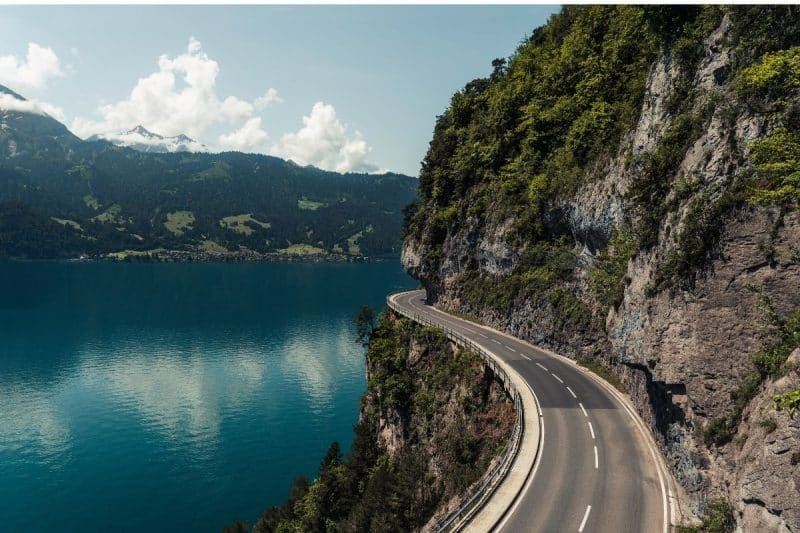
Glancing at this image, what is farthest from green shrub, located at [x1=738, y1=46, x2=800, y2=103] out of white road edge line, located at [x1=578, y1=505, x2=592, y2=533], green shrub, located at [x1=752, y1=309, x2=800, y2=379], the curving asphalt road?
white road edge line, located at [x1=578, y1=505, x2=592, y2=533]

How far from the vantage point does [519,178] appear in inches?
2470

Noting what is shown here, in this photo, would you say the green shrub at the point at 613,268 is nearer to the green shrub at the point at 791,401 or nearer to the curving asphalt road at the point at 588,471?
the curving asphalt road at the point at 588,471

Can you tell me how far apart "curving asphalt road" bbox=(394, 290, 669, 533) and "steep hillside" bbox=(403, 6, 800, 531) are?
5.87 feet

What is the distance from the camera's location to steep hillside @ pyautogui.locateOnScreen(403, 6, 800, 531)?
1691cm

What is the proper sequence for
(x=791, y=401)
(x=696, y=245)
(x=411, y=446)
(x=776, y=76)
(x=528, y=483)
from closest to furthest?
(x=791, y=401) → (x=776, y=76) → (x=696, y=245) → (x=528, y=483) → (x=411, y=446)

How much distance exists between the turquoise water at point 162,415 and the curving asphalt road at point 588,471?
1652 inches

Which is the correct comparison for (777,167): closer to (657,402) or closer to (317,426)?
(657,402)

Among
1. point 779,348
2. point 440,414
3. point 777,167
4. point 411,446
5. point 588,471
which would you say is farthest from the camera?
point 411,446

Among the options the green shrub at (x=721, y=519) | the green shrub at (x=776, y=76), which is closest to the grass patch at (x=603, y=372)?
the green shrub at (x=721, y=519)

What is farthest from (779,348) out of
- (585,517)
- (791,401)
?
(585,517)

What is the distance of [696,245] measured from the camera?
67.9 feet

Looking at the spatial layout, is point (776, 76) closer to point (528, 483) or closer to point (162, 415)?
point (528, 483)

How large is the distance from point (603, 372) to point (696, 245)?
79.2 feet

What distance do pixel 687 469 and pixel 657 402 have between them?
5507 millimetres
